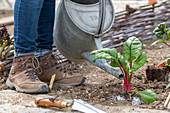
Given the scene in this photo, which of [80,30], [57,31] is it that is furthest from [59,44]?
[80,30]

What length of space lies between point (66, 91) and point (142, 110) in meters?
0.63

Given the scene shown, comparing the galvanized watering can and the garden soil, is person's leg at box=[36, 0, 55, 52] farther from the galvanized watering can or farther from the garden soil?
the garden soil

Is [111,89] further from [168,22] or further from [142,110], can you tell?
[168,22]

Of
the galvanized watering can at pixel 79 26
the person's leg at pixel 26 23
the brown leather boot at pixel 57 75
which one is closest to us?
the person's leg at pixel 26 23

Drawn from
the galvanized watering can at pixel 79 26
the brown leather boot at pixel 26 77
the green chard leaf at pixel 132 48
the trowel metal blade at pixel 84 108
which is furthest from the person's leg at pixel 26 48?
the green chard leaf at pixel 132 48

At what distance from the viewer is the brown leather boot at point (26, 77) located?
1723 mm

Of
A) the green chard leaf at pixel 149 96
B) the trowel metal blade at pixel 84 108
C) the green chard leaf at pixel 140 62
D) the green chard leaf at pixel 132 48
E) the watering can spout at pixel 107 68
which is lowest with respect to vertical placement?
the trowel metal blade at pixel 84 108

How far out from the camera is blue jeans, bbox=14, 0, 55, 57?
5.63ft

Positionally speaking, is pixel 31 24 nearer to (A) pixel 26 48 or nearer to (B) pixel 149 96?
(A) pixel 26 48

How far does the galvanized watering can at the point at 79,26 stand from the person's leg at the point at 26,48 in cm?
25

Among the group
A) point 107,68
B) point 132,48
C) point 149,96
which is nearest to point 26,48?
point 107,68

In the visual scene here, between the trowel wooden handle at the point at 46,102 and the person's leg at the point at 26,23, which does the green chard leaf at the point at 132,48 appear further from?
the person's leg at the point at 26,23

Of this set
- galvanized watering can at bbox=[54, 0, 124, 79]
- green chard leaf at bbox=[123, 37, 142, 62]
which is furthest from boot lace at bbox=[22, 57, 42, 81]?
green chard leaf at bbox=[123, 37, 142, 62]

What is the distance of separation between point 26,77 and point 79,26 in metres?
0.55
